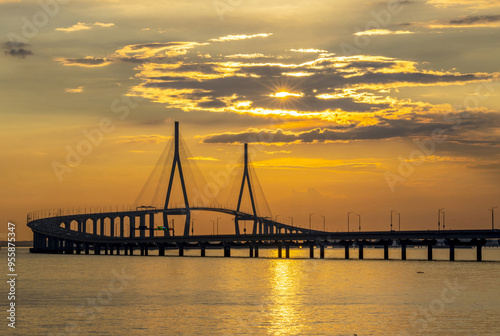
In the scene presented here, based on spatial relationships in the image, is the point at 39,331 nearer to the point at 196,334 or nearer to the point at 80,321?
the point at 80,321

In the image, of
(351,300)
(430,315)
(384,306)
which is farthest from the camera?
(351,300)

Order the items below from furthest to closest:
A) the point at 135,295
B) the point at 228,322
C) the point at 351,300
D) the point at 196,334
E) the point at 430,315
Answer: the point at 135,295
the point at 351,300
the point at 430,315
the point at 228,322
the point at 196,334

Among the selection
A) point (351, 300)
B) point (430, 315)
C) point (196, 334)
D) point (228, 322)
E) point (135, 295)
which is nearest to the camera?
point (196, 334)

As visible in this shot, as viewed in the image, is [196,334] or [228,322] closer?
[196,334]

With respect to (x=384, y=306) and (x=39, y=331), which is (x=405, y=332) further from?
(x=39, y=331)

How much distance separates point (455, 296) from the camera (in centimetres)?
8812

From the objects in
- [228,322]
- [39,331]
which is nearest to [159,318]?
[228,322]

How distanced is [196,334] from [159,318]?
913 cm

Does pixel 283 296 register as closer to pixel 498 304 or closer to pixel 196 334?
pixel 498 304

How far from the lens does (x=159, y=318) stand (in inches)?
2571

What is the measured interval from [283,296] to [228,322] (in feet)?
82.8

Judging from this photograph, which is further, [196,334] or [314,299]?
[314,299]

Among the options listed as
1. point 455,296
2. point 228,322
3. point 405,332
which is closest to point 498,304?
point 455,296

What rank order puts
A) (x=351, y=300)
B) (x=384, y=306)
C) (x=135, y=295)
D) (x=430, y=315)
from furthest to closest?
(x=135, y=295), (x=351, y=300), (x=384, y=306), (x=430, y=315)
